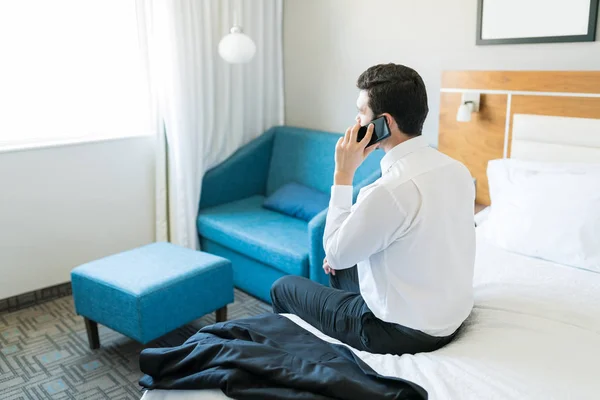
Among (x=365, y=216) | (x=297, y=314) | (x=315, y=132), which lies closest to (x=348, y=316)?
(x=297, y=314)

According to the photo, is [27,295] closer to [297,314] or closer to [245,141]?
[245,141]

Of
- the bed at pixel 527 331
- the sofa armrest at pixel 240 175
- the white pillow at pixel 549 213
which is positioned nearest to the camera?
the bed at pixel 527 331

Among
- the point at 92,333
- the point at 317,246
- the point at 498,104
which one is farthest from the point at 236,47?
the point at 92,333

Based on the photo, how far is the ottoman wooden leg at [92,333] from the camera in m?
2.62

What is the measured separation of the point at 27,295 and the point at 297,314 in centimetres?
196

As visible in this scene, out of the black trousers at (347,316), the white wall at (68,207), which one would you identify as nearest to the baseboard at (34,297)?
the white wall at (68,207)

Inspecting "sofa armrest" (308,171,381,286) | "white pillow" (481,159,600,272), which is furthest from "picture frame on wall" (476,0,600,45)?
"sofa armrest" (308,171,381,286)

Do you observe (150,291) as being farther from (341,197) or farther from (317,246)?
(341,197)

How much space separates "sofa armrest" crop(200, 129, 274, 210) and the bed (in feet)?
5.58

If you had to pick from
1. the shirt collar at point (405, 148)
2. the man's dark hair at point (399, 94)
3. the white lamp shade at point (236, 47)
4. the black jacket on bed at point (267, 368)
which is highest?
the white lamp shade at point (236, 47)

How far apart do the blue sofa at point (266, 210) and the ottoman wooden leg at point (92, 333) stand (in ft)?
2.89

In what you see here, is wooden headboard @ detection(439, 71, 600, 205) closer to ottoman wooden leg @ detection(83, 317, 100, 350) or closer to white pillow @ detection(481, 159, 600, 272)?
white pillow @ detection(481, 159, 600, 272)

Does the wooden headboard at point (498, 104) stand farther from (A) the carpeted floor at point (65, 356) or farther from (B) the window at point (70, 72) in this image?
(B) the window at point (70, 72)

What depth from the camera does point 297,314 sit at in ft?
6.37
